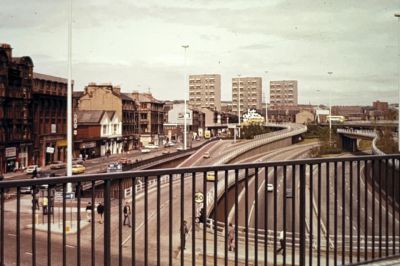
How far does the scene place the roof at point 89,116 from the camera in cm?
1049

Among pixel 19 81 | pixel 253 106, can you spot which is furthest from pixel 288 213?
→ pixel 253 106

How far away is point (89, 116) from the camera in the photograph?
11.0 meters

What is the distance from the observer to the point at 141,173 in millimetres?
2340

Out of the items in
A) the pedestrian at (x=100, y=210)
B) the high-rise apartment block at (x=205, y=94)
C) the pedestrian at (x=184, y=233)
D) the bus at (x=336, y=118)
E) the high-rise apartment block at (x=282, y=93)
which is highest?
the high-rise apartment block at (x=282, y=93)

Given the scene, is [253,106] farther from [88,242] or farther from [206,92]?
[88,242]

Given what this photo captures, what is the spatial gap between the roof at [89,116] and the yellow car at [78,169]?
6.21 feet

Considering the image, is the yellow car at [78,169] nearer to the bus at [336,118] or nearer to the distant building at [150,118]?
the distant building at [150,118]

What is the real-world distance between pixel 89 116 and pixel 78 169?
2.83 metres

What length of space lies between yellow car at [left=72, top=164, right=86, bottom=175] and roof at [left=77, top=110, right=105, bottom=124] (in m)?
1.89

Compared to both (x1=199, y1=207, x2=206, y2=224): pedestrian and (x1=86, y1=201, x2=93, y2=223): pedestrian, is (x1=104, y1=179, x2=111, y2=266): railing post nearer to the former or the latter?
(x1=86, y1=201, x2=93, y2=223): pedestrian

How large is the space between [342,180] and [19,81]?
7.96 m

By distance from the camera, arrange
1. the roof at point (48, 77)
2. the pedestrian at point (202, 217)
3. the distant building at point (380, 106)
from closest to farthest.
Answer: the pedestrian at point (202, 217), the roof at point (48, 77), the distant building at point (380, 106)

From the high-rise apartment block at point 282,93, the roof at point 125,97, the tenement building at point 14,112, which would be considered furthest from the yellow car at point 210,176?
the high-rise apartment block at point 282,93

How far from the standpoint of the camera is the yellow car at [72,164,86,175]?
817cm
